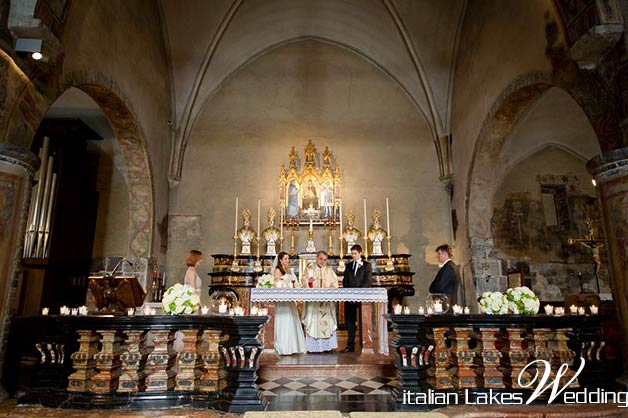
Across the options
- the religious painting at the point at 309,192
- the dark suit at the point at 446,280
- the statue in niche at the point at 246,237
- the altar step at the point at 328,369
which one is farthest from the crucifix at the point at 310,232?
the dark suit at the point at 446,280

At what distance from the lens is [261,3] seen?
10.6 metres

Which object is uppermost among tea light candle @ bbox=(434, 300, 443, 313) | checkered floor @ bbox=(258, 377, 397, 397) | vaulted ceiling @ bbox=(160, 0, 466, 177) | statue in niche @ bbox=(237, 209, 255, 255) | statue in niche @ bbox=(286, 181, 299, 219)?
vaulted ceiling @ bbox=(160, 0, 466, 177)

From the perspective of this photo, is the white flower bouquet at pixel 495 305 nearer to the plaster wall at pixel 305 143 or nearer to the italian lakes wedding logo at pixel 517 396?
the italian lakes wedding logo at pixel 517 396

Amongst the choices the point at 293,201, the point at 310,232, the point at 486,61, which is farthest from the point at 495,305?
the point at 293,201

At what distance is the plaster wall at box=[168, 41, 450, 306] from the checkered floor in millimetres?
5354

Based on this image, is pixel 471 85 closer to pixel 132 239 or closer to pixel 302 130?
pixel 302 130

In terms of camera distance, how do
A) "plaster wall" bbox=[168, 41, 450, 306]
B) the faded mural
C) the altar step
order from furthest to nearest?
the faded mural → "plaster wall" bbox=[168, 41, 450, 306] → the altar step

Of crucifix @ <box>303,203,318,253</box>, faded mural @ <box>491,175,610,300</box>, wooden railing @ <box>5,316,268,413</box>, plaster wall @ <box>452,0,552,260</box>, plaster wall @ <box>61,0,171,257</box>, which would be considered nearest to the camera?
wooden railing @ <box>5,316,268,413</box>

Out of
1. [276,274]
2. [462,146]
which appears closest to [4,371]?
[276,274]

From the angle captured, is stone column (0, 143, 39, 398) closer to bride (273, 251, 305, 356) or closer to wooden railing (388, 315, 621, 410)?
bride (273, 251, 305, 356)

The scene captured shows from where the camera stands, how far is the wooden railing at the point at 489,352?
406cm

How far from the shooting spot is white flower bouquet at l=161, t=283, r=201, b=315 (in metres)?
4.24

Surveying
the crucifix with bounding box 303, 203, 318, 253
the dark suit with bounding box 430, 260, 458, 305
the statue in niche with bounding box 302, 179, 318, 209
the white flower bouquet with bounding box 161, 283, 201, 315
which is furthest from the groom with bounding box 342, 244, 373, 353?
the statue in niche with bounding box 302, 179, 318, 209

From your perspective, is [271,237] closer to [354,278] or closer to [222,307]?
[354,278]
